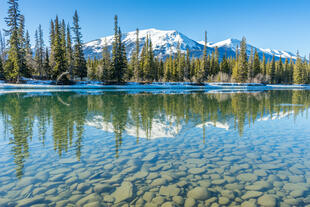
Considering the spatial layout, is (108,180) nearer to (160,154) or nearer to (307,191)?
(160,154)

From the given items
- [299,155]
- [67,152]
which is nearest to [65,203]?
[67,152]

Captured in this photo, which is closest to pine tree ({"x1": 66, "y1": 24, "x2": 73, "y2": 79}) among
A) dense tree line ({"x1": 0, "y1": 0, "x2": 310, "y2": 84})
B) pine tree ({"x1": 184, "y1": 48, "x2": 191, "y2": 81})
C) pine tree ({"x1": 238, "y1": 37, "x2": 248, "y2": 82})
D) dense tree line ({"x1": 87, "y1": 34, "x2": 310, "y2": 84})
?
dense tree line ({"x1": 0, "y1": 0, "x2": 310, "y2": 84})

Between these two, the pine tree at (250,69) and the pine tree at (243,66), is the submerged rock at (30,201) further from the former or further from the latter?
the pine tree at (250,69)

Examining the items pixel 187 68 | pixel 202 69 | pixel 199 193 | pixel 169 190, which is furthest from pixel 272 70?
pixel 169 190

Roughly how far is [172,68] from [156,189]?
77.8 m

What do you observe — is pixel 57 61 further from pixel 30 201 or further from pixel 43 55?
pixel 30 201

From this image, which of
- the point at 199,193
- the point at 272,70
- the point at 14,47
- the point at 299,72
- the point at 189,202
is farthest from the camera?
the point at 272,70

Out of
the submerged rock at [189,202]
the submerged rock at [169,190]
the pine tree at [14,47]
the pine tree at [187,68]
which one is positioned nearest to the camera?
the submerged rock at [189,202]

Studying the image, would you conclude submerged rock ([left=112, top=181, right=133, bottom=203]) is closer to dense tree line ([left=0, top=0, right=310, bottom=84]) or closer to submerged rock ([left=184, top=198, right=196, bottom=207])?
submerged rock ([left=184, top=198, right=196, bottom=207])

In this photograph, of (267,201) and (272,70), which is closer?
(267,201)

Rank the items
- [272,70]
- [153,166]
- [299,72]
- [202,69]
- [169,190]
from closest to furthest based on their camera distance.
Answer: [169,190], [153,166], [202,69], [299,72], [272,70]

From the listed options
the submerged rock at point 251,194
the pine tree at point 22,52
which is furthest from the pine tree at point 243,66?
the submerged rock at point 251,194

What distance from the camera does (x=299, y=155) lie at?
6227 millimetres

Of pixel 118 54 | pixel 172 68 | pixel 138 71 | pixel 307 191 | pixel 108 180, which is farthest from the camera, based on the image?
pixel 172 68
